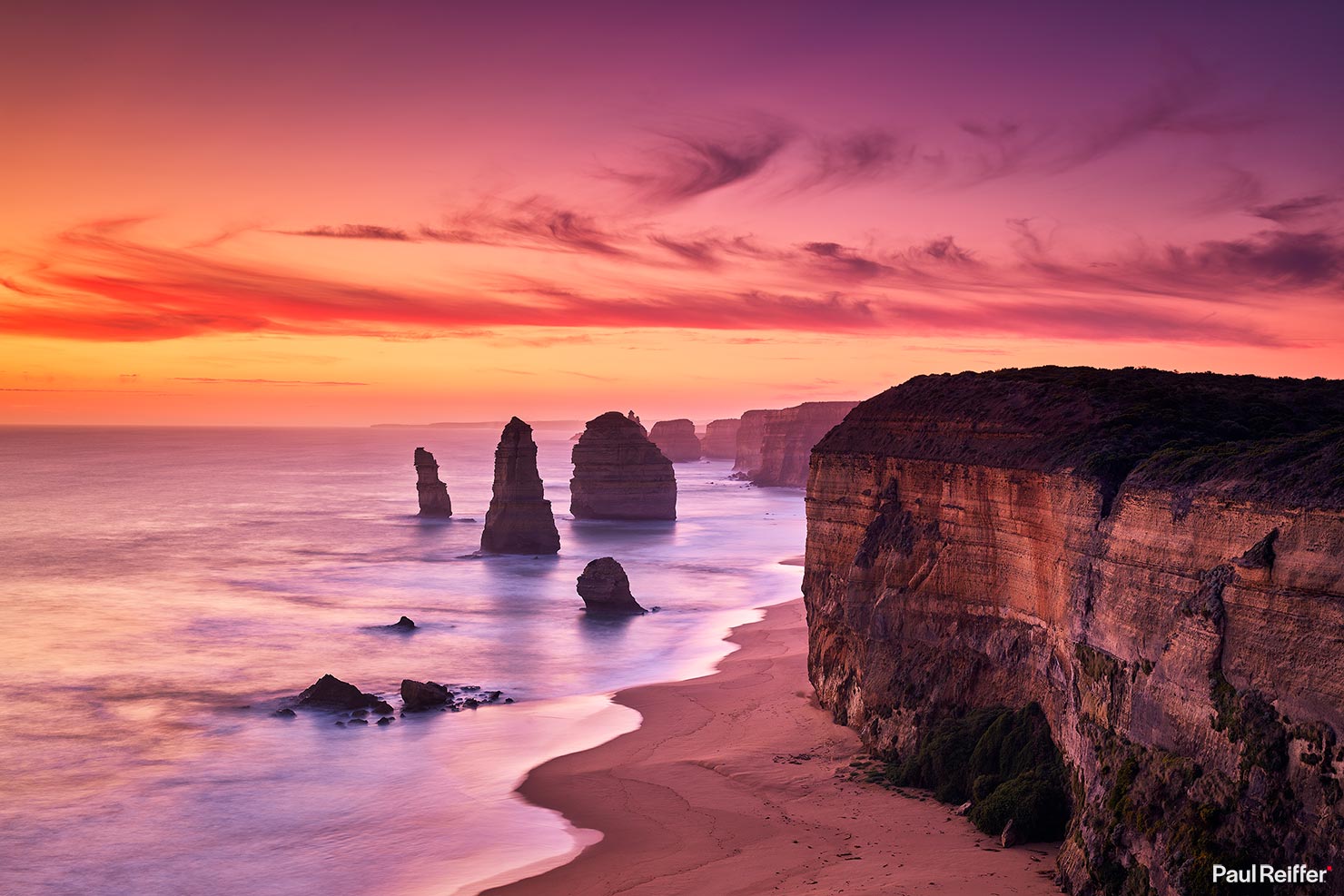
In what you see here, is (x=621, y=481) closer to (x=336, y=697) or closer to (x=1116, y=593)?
(x=336, y=697)

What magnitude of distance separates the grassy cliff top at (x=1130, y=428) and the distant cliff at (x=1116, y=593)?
9 centimetres

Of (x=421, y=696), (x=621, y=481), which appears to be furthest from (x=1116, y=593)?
(x=621, y=481)

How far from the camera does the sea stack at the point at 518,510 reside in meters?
97.1

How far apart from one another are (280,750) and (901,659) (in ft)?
80.6

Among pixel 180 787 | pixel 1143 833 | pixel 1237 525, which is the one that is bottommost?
pixel 180 787

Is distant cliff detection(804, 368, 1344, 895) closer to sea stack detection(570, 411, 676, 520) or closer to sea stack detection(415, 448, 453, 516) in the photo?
sea stack detection(570, 411, 676, 520)

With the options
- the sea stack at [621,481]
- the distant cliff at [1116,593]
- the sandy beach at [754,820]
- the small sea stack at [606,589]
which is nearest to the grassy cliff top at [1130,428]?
the distant cliff at [1116,593]

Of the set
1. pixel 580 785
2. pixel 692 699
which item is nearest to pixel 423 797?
pixel 580 785

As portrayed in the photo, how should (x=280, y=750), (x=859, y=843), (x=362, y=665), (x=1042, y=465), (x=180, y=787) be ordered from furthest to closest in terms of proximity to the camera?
1. (x=362, y=665)
2. (x=280, y=750)
3. (x=180, y=787)
4. (x=1042, y=465)
5. (x=859, y=843)

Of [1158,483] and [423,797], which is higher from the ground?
[1158,483]

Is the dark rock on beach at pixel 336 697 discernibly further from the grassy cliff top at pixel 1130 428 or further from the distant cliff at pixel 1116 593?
the grassy cliff top at pixel 1130 428

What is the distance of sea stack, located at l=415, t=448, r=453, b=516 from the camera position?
13262 cm

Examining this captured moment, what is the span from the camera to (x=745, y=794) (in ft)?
102

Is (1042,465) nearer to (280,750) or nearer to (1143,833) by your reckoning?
(1143,833)
